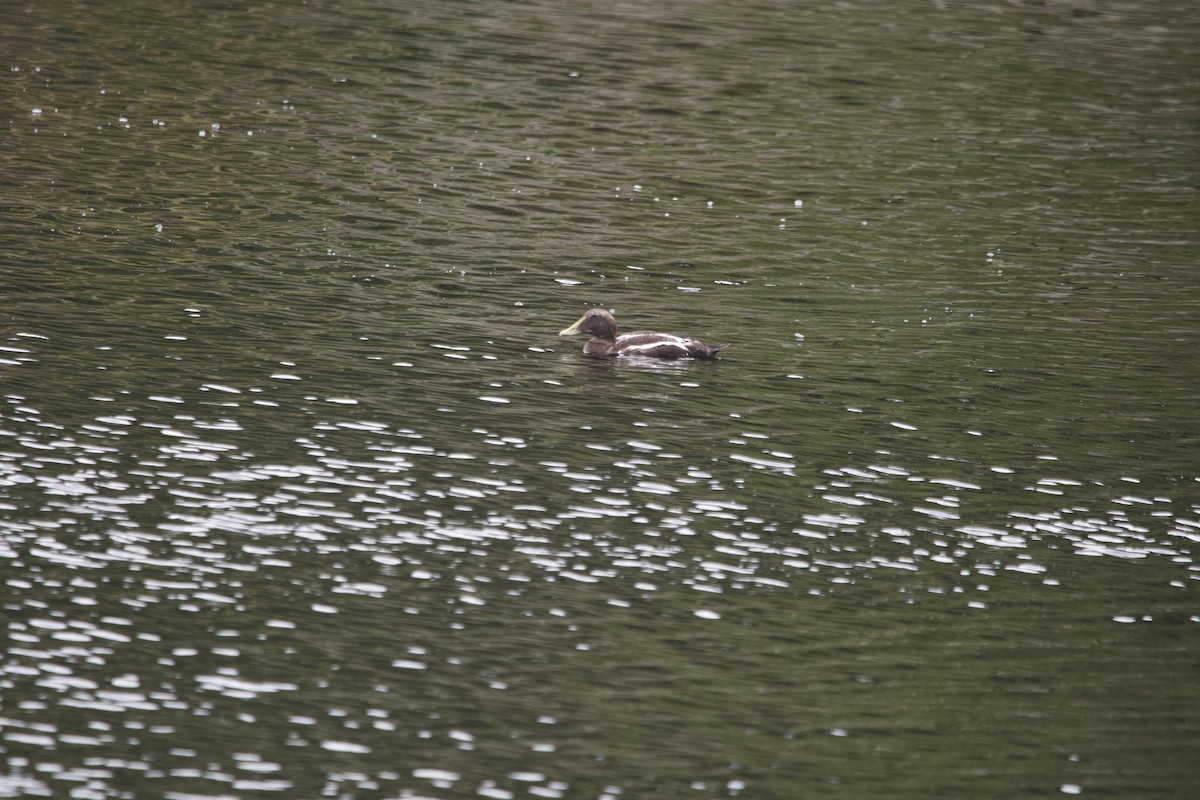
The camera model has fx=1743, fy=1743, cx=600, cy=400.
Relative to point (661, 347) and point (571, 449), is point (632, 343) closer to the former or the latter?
point (661, 347)

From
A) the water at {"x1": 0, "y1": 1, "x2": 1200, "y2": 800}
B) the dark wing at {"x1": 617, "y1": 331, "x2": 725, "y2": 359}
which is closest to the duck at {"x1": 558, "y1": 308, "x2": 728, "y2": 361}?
the dark wing at {"x1": 617, "y1": 331, "x2": 725, "y2": 359}

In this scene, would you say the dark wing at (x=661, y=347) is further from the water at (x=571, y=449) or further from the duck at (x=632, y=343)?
the water at (x=571, y=449)

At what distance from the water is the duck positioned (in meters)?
0.27

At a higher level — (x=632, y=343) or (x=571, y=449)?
(x=632, y=343)

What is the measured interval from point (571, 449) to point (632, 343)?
432 cm

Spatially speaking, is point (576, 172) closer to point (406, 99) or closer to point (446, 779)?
point (406, 99)

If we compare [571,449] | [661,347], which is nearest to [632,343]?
[661,347]

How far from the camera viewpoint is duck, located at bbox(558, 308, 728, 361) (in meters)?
23.7

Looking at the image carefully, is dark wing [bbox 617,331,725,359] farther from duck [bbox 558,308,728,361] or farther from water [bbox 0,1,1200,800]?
water [bbox 0,1,1200,800]

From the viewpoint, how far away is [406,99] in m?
40.1

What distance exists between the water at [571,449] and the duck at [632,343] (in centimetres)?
27

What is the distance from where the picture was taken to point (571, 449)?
1981cm

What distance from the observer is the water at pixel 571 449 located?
13.8 meters

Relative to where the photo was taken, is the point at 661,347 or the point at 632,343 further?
the point at 632,343
